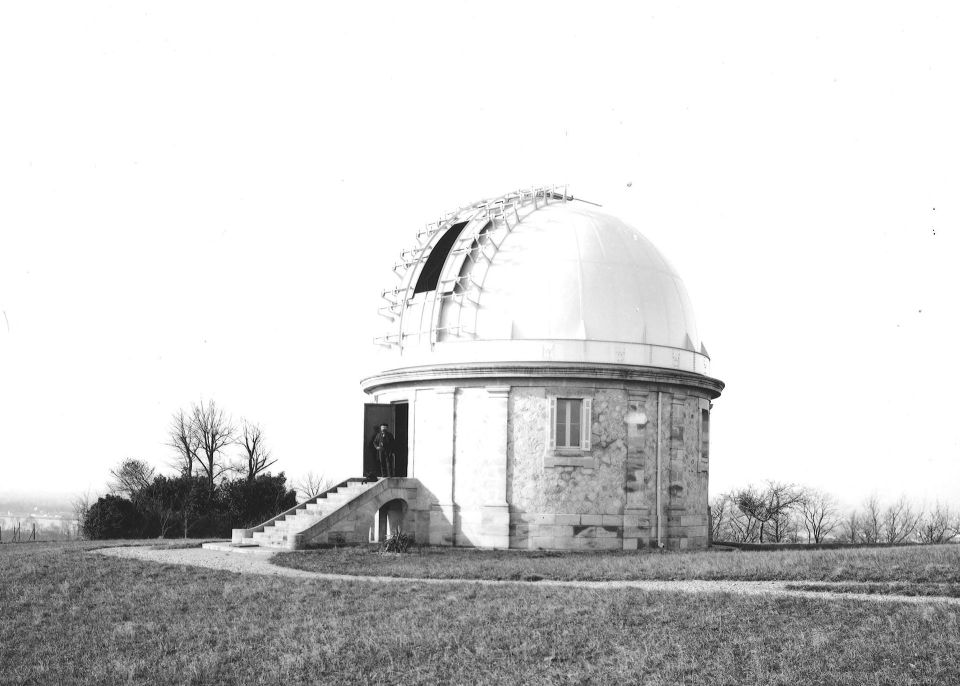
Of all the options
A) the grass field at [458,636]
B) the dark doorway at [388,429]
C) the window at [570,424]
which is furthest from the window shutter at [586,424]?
the grass field at [458,636]

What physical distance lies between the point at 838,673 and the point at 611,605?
13.2ft

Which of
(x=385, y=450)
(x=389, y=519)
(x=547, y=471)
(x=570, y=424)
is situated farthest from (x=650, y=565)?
(x=385, y=450)

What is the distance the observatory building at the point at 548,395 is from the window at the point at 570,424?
29 mm

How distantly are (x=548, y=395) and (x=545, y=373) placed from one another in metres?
0.58

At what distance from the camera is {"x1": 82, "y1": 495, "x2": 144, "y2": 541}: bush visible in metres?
35.7

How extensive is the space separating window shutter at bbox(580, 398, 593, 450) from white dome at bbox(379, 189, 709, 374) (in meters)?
1.10

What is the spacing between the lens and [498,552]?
25.5m

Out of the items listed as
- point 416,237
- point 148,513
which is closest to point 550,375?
point 416,237

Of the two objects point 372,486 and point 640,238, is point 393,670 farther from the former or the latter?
point 640,238

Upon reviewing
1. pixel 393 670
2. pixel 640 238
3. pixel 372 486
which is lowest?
pixel 393 670

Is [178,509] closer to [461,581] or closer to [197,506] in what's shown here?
[197,506]

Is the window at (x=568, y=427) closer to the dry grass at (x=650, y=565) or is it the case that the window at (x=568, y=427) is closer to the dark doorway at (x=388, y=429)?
the dry grass at (x=650, y=565)

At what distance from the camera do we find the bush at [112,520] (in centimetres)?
3572

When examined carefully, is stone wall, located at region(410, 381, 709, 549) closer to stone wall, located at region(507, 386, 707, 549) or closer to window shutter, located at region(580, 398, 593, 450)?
stone wall, located at region(507, 386, 707, 549)
